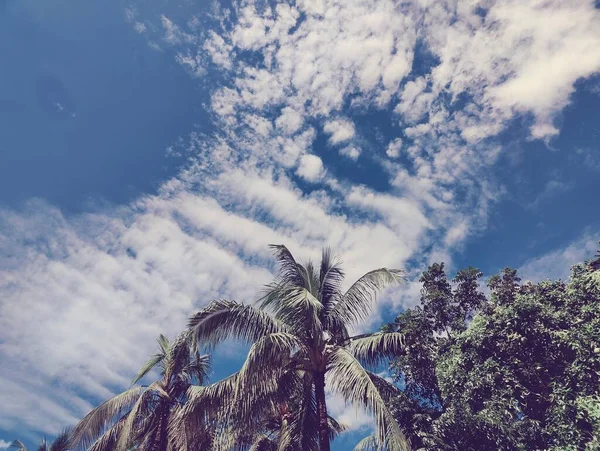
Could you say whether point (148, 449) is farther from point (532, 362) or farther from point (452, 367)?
point (532, 362)

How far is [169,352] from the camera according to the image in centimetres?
1606

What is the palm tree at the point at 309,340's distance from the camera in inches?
434

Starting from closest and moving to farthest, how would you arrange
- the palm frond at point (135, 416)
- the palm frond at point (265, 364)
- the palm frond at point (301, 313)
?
the palm frond at point (265, 364), the palm frond at point (301, 313), the palm frond at point (135, 416)

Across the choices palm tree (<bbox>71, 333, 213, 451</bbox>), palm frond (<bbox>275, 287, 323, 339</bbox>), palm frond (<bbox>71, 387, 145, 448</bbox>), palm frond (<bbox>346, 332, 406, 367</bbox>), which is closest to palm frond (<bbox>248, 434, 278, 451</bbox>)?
palm tree (<bbox>71, 333, 213, 451</bbox>)

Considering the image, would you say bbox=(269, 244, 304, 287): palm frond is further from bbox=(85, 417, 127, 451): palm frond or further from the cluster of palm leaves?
bbox=(85, 417, 127, 451): palm frond

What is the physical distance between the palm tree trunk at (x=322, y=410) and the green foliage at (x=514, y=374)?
3.02m

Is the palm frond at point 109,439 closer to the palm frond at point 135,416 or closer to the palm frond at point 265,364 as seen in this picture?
the palm frond at point 135,416

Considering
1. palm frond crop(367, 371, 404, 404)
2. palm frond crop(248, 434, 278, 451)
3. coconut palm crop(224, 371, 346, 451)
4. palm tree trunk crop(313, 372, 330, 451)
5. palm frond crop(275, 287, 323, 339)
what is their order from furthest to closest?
palm frond crop(248, 434, 278, 451)
palm frond crop(367, 371, 404, 404)
coconut palm crop(224, 371, 346, 451)
palm frond crop(275, 287, 323, 339)
palm tree trunk crop(313, 372, 330, 451)

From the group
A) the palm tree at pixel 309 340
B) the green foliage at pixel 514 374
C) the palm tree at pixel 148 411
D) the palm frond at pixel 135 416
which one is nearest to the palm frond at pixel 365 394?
the palm tree at pixel 309 340

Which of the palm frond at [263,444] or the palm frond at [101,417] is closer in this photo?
the palm frond at [101,417]

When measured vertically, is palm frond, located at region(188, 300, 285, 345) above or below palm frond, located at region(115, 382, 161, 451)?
above

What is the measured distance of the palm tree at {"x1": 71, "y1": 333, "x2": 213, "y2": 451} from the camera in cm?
1473

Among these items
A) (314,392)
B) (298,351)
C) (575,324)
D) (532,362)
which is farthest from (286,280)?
(575,324)

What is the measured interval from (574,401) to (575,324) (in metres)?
2.26
